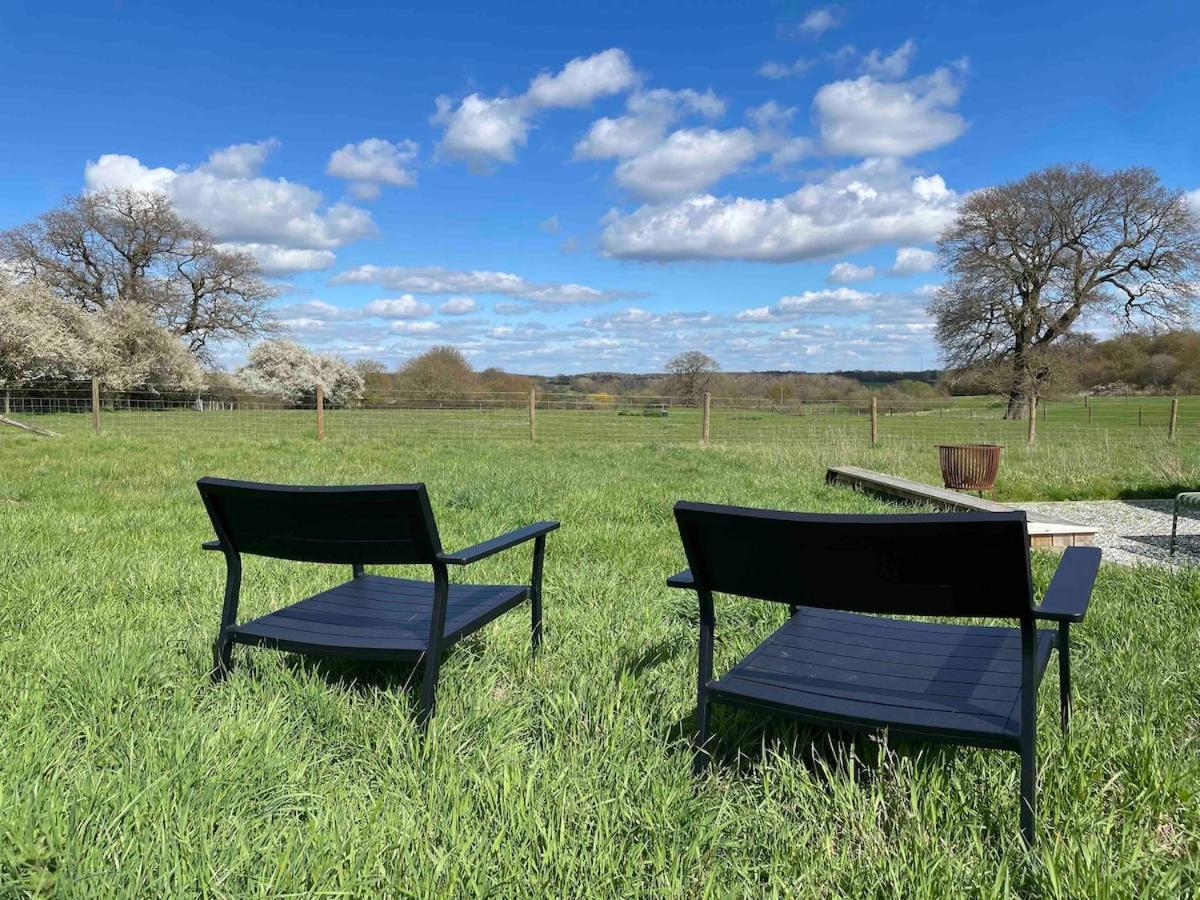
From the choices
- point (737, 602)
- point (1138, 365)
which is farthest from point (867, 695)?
point (1138, 365)

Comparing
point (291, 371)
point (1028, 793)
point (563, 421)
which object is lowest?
point (1028, 793)

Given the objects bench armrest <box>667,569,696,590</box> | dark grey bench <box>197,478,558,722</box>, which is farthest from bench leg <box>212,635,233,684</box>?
bench armrest <box>667,569,696,590</box>

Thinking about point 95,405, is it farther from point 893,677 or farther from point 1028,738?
point 1028,738

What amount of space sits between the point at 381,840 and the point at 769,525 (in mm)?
1121

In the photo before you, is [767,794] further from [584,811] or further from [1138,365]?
[1138,365]

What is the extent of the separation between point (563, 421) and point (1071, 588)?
17912 mm

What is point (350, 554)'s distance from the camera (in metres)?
2.58

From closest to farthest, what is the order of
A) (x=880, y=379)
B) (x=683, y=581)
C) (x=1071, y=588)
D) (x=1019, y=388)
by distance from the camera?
(x=1071, y=588) → (x=683, y=581) → (x=1019, y=388) → (x=880, y=379)

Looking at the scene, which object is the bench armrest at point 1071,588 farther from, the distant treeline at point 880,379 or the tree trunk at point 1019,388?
the tree trunk at point 1019,388

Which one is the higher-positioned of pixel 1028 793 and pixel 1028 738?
pixel 1028 738

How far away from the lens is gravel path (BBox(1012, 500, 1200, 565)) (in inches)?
225

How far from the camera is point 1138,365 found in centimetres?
3916

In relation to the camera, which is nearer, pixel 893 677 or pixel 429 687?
pixel 893 677

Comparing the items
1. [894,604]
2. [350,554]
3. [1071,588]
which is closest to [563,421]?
[350,554]
